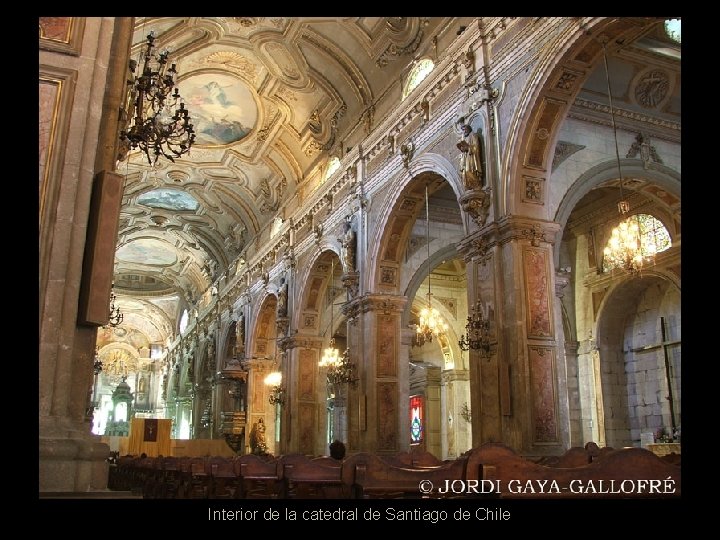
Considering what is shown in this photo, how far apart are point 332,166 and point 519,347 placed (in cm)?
1014

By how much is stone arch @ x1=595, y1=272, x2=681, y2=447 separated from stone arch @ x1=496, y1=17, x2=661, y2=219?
21.7 feet

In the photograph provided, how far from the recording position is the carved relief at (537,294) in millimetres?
9156

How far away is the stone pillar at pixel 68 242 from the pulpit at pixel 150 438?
19433 millimetres

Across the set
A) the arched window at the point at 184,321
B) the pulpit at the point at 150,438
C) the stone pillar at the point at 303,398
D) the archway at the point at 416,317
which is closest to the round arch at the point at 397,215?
the archway at the point at 416,317

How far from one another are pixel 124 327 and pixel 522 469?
1763 inches

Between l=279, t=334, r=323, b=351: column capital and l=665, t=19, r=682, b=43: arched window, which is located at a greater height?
l=665, t=19, r=682, b=43: arched window

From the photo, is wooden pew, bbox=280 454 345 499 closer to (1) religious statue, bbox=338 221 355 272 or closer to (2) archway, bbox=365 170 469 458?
(2) archway, bbox=365 170 469 458

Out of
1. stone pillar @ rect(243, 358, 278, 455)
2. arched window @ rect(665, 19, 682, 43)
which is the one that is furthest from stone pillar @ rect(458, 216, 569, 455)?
stone pillar @ rect(243, 358, 278, 455)

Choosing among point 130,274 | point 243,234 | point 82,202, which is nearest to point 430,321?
point 82,202

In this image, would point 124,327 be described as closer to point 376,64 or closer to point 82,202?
point 376,64

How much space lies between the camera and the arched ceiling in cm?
1495

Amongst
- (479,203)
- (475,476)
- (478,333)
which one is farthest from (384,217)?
(475,476)

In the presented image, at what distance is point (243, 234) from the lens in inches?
1041

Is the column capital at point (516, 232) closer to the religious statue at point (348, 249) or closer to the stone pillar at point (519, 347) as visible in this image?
the stone pillar at point (519, 347)
